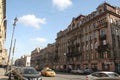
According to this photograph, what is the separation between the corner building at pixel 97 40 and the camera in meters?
43.8

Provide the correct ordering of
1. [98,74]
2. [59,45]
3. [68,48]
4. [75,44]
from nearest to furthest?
[98,74] → [75,44] → [68,48] → [59,45]

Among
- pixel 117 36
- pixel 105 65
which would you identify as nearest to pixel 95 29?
pixel 117 36

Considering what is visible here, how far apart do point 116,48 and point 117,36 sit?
3796 mm

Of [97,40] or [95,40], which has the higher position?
[95,40]

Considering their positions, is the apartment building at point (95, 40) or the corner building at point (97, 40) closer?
the corner building at point (97, 40)

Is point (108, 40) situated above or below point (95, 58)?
above

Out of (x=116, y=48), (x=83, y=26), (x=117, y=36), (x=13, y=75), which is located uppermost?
(x=83, y=26)

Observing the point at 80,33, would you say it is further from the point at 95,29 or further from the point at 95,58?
the point at 95,58

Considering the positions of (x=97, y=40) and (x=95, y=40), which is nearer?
(x=97, y=40)

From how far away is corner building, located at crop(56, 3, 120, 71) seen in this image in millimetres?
43781

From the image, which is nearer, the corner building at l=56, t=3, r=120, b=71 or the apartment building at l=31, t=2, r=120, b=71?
the corner building at l=56, t=3, r=120, b=71

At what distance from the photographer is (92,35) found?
51.8 m

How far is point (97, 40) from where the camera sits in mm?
48750

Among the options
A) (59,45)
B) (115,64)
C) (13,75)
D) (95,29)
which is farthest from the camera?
(59,45)
